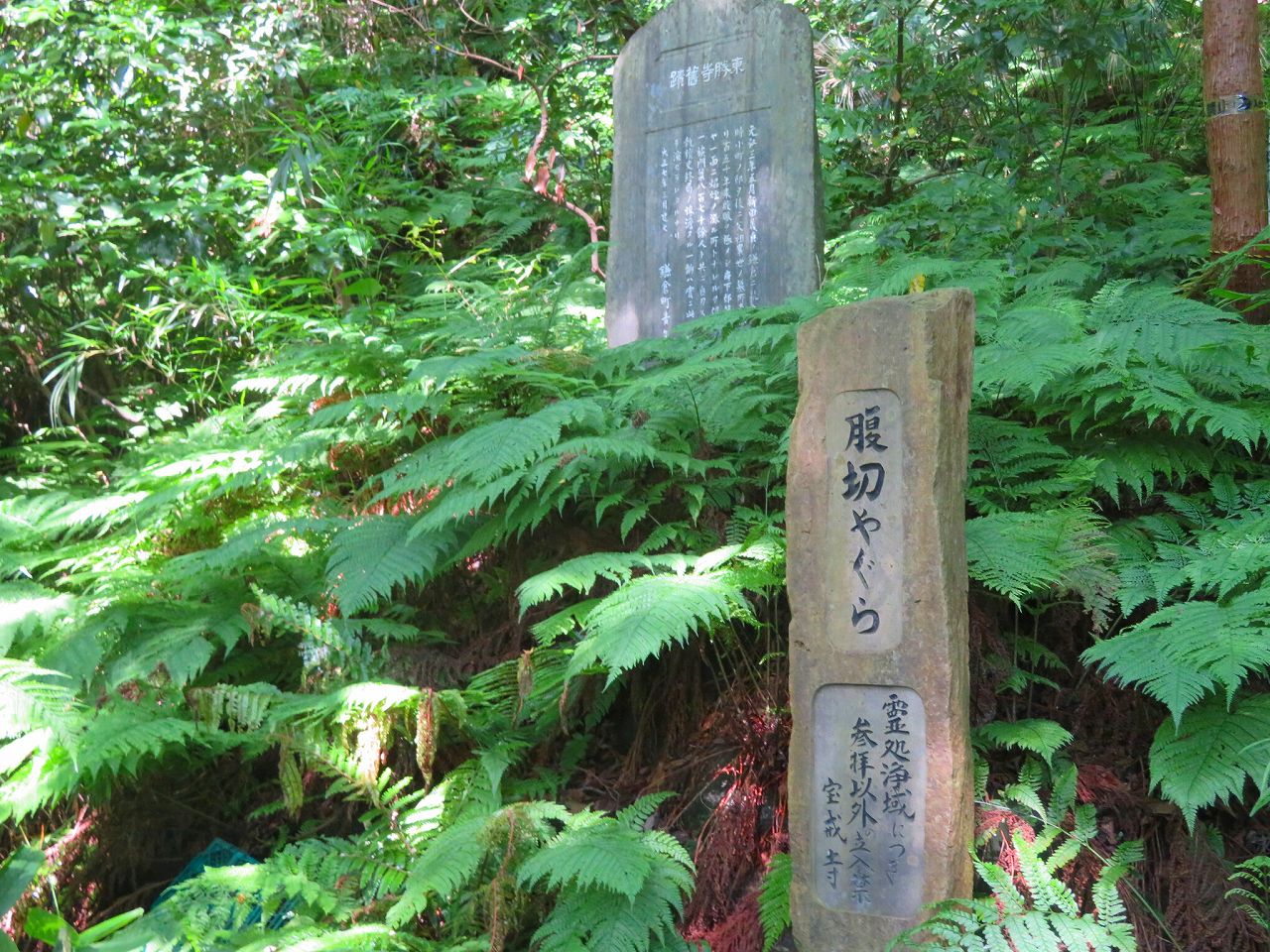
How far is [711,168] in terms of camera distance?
5.17m

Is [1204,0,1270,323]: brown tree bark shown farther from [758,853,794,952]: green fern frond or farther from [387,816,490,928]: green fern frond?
[387,816,490,928]: green fern frond

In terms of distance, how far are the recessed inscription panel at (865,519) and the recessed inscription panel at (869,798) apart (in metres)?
0.15

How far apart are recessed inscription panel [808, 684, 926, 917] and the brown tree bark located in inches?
98.6

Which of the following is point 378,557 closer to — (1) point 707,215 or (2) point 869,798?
(2) point 869,798

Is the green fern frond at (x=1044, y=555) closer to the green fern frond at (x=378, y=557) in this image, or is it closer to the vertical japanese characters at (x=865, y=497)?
the vertical japanese characters at (x=865, y=497)

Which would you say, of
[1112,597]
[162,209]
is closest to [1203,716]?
[1112,597]

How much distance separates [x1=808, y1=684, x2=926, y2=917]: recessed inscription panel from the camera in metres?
2.52

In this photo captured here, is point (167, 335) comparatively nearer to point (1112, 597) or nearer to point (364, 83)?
point (364, 83)

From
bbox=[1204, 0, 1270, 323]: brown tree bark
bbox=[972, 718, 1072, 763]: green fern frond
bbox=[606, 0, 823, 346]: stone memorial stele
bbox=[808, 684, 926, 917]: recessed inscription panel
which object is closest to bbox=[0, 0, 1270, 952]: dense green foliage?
bbox=[972, 718, 1072, 763]: green fern frond

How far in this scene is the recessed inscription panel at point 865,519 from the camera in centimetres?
257

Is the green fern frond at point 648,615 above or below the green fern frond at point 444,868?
above

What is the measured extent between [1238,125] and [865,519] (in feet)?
8.54

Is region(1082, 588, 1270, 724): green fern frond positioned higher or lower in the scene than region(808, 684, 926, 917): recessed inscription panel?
higher

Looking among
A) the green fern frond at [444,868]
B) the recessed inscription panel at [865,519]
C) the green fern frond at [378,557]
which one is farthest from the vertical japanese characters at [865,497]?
the green fern frond at [378,557]
